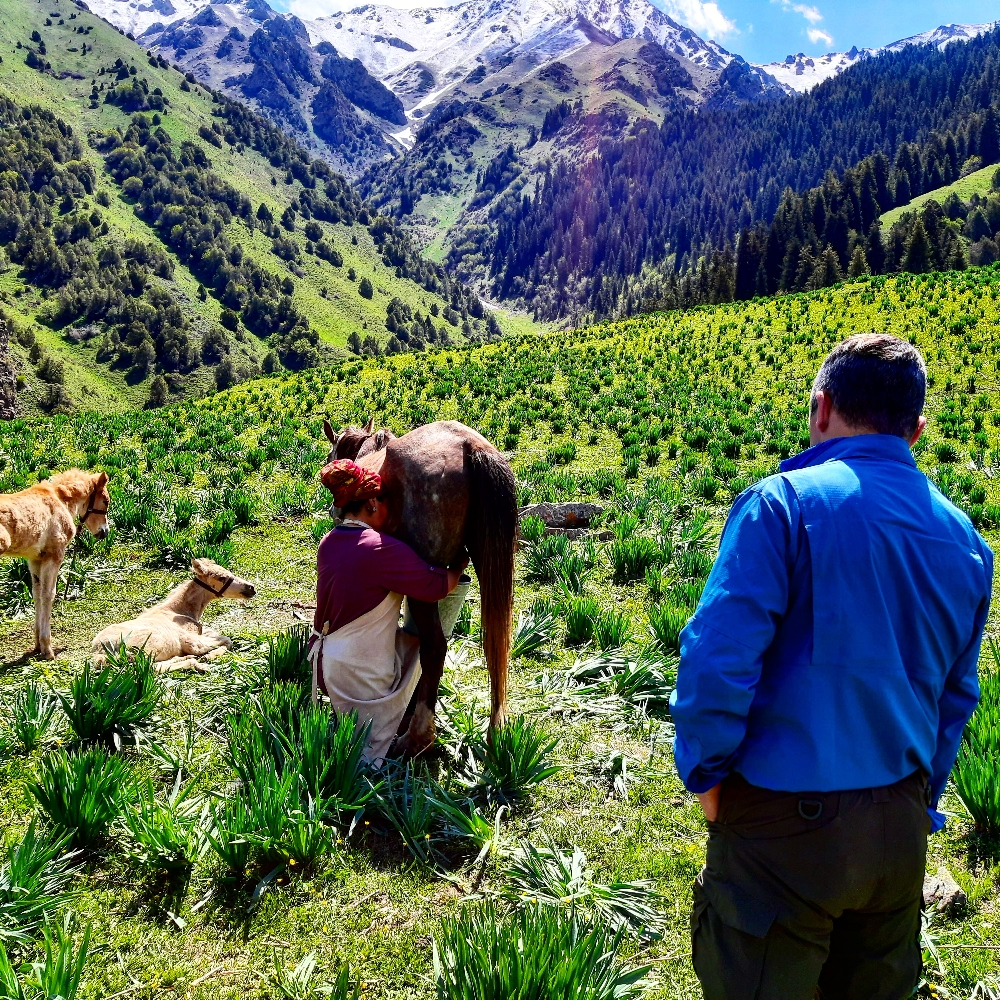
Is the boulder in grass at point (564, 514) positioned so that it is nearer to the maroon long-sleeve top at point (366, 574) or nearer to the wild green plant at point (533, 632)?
the wild green plant at point (533, 632)

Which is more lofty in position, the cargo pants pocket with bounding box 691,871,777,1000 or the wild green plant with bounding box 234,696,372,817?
the cargo pants pocket with bounding box 691,871,777,1000

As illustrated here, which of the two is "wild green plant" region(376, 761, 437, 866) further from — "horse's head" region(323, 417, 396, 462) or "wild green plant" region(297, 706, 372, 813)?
"horse's head" region(323, 417, 396, 462)

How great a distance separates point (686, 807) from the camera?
3.85 metres

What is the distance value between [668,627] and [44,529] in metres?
5.66

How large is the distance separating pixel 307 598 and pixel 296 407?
13719mm

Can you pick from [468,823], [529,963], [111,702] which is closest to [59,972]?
[529,963]

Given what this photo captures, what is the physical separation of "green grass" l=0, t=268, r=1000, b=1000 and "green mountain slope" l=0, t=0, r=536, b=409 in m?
59.2

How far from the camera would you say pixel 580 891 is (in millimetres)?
3080

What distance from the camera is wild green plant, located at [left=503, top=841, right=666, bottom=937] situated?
9.81 ft

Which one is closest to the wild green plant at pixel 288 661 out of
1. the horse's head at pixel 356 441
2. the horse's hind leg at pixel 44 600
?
the horse's head at pixel 356 441

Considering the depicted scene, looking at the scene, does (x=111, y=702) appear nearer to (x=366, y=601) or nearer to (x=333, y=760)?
(x=333, y=760)

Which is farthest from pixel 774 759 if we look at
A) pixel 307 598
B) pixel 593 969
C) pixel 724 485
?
pixel 724 485

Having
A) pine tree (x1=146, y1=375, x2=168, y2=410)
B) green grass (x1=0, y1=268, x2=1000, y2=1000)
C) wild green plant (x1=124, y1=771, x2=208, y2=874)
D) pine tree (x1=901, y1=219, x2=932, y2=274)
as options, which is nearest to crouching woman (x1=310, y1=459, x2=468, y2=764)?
green grass (x1=0, y1=268, x2=1000, y2=1000)

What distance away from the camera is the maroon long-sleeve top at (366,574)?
385cm
